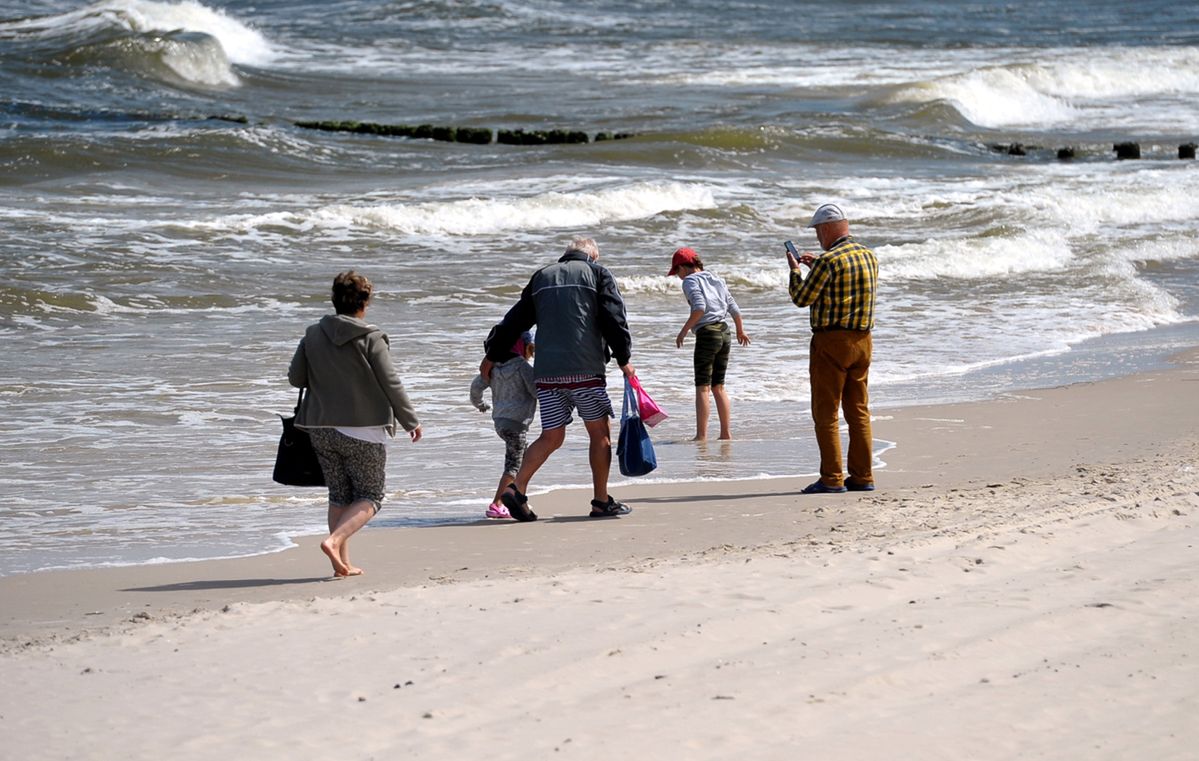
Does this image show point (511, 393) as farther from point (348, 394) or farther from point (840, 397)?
point (840, 397)

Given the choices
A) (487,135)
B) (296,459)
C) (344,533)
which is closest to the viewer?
(344,533)

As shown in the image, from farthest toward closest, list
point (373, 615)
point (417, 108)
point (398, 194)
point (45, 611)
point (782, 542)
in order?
point (417, 108) → point (398, 194) → point (782, 542) → point (45, 611) → point (373, 615)

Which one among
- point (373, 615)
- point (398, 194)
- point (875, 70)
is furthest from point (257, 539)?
point (875, 70)

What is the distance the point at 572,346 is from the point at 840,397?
1.58 meters

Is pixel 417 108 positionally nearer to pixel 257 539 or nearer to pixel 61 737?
pixel 257 539

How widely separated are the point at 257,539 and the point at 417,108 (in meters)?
30.3

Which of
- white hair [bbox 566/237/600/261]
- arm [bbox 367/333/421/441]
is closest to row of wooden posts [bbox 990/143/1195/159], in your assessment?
white hair [bbox 566/237/600/261]

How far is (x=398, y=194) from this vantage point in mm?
22969

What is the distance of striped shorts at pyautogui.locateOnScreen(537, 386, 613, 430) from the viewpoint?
731cm

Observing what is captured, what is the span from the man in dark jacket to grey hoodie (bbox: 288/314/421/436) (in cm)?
Result: 109

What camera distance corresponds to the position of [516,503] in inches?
287

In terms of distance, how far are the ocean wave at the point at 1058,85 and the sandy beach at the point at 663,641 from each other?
33.7m

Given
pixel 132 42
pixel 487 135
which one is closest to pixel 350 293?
pixel 487 135

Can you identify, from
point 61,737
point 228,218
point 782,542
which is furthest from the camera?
point 228,218
